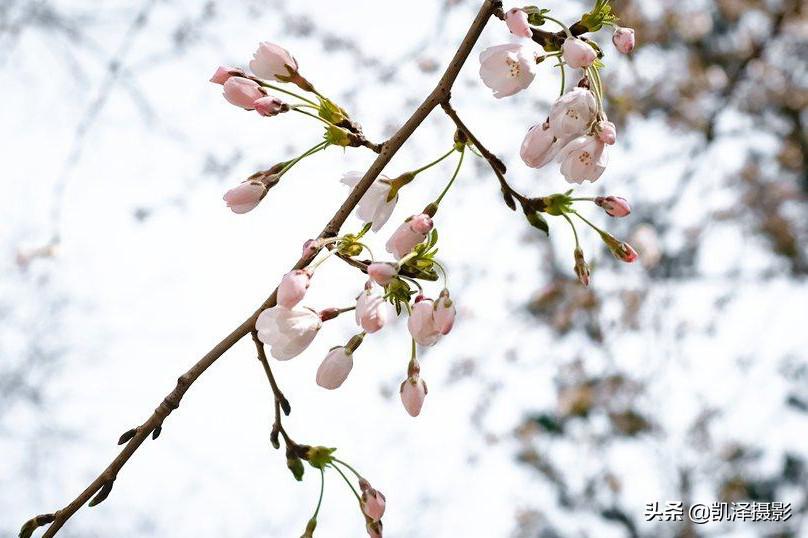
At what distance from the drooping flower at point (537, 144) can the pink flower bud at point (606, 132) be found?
0.05 meters

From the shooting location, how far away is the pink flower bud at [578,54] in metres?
0.88

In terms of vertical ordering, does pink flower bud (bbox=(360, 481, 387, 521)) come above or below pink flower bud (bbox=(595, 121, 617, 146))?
below

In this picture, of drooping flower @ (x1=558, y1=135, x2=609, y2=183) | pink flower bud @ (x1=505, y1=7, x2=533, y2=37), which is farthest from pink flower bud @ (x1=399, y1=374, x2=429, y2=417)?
pink flower bud @ (x1=505, y1=7, x2=533, y2=37)

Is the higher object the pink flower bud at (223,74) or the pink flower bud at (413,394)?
the pink flower bud at (223,74)

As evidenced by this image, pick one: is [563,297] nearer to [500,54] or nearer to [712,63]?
[712,63]

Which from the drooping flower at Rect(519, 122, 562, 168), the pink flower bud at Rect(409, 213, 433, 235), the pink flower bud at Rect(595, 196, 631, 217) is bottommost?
the pink flower bud at Rect(409, 213, 433, 235)

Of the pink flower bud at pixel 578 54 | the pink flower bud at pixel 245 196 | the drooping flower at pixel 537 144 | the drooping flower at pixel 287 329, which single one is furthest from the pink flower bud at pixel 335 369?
the pink flower bud at pixel 578 54

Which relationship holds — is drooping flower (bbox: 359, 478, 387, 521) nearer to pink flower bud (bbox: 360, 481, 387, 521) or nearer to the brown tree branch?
pink flower bud (bbox: 360, 481, 387, 521)

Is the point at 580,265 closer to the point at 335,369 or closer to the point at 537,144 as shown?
the point at 537,144

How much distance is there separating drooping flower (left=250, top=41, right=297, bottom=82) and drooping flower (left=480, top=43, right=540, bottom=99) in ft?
0.73

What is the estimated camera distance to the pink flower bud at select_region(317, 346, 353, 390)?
37.5 inches

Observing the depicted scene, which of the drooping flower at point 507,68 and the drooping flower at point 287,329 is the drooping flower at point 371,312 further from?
the drooping flower at point 507,68

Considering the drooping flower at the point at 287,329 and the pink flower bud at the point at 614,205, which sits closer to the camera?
the drooping flower at the point at 287,329

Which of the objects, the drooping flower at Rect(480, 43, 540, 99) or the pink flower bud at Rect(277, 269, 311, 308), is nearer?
the pink flower bud at Rect(277, 269, 311, 308)
